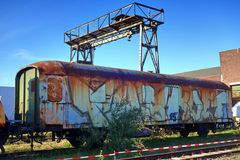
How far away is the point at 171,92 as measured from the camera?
18578mm

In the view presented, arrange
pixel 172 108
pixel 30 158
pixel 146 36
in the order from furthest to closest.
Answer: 1. pixel 146 36
2. pixel 172 108
3. pixel 30 158

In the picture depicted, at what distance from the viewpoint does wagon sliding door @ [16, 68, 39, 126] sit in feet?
44.4

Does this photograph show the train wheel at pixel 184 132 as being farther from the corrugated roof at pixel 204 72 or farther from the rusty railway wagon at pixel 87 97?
the corrugated roof at pixel 204 72

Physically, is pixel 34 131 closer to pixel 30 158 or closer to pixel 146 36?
pixel 30 158

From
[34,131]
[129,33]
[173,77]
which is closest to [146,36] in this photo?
[129,33]

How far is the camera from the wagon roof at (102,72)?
45.4ft

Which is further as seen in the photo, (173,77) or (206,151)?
(173,77)

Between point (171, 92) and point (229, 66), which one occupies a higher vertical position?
point (229, 66)

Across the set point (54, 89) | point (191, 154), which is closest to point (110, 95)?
point (54, 89)

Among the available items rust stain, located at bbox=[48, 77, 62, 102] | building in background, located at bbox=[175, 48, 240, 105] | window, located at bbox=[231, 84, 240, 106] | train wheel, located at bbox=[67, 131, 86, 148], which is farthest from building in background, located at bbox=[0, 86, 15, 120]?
window, located at bbox=[231, 84, 240, 106]

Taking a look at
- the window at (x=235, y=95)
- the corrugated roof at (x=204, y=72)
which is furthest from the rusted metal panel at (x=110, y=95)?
the corrugated roof at (x=204, y=72)

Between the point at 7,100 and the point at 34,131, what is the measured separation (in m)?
18.8

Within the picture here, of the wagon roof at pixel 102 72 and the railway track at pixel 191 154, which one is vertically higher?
the wagon roof at pixel 102 72

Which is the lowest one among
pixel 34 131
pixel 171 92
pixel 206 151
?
pixel 206 151
